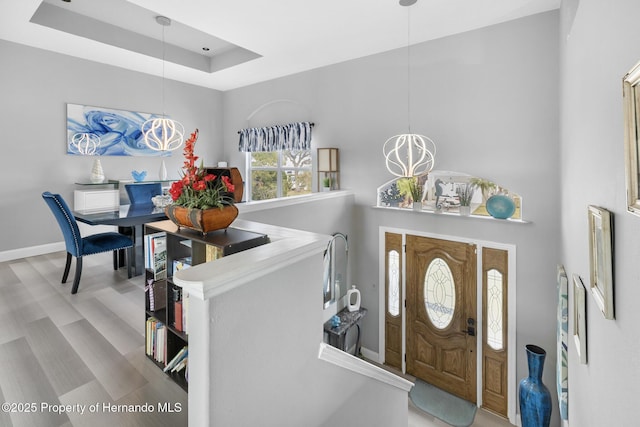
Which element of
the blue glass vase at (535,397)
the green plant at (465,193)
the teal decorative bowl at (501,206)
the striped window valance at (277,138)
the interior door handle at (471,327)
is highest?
the striped window valance at (277,138)

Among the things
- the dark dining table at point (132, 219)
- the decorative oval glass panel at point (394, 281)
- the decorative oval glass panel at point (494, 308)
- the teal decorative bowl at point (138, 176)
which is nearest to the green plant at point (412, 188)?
the decorative oval glass panel at point (394, 281)

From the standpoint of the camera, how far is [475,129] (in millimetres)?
3586

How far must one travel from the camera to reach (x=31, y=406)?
63.9 inches

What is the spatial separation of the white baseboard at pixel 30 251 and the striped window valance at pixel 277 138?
131 inches

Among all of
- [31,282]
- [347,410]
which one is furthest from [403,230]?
[31,282]

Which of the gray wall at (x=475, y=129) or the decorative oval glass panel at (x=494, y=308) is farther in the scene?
the decorative oval glass panel at (x=494, y=308)

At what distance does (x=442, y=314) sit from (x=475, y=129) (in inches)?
89.6

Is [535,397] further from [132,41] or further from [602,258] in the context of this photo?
[132,41]

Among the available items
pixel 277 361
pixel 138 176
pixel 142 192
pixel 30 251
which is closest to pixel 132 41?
pixel 138 176

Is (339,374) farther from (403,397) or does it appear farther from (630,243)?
(630,243)

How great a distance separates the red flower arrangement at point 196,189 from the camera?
156cm

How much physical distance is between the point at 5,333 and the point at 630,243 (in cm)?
360

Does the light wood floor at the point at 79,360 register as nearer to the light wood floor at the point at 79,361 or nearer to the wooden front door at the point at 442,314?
the light wood floor at the point at 79,361

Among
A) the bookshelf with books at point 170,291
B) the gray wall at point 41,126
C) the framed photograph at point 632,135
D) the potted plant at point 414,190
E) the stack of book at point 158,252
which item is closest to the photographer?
the framed photograph at point 632,135
